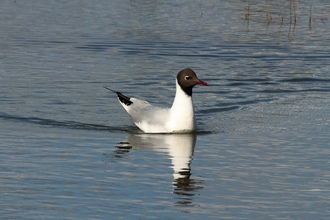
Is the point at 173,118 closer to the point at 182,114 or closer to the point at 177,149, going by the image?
the point at 182,114

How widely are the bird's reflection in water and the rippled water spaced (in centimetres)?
3

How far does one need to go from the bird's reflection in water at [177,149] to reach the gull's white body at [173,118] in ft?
0.39

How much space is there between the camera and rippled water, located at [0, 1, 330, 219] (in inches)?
344

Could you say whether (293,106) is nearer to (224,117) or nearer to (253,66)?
(224,117)

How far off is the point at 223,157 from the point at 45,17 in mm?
16278

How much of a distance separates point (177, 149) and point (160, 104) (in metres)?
4.04

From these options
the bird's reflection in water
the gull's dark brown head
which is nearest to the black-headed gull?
A: the gull's dark brown head

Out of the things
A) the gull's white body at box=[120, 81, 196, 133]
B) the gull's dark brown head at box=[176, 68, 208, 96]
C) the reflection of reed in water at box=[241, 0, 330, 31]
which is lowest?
the gull's white body at box=[120, 81, 196, 133]

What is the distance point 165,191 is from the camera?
29.7 ft

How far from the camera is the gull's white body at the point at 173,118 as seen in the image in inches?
501

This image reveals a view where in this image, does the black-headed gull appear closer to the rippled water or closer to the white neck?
the white neck

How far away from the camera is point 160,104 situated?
51.2ft

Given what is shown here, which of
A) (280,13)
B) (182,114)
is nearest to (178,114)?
(182,114)

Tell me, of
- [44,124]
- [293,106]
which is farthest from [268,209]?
[293,106]
